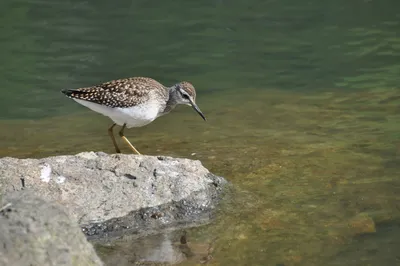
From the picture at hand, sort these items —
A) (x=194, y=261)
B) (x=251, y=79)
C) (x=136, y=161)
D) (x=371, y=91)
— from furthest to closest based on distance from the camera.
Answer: (x=251, y=79)
(x=371, y=91)
(x=136, y=161)
(x=194, y=261)

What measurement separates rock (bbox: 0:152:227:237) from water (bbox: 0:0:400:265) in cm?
32

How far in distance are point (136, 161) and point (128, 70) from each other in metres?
6.84

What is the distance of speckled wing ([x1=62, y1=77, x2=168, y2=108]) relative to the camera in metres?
9.78

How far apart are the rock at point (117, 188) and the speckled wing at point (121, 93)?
1496 mm

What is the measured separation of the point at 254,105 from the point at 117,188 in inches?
212

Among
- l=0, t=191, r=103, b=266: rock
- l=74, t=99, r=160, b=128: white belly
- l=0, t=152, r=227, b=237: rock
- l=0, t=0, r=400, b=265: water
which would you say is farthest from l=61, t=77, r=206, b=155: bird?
l=0, t=191, r=103, b=266: rock

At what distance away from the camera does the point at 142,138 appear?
11.7m

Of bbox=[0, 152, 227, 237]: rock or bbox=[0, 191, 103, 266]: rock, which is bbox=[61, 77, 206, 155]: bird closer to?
bbox=[0, 152, 227, 237]: rock

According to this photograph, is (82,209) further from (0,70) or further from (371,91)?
(0,70)

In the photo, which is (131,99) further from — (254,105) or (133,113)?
(254,105)

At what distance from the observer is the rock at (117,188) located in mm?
7727

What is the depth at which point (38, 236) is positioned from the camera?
5336mm

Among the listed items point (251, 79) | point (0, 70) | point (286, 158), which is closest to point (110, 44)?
point (0, 70)

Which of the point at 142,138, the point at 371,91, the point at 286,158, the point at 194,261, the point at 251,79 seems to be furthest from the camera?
the point at 251,79
